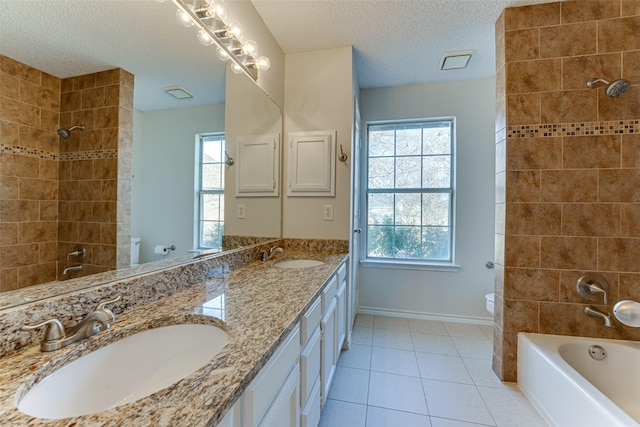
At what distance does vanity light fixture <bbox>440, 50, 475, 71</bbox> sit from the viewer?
2288 mm

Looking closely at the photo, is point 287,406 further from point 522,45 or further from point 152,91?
point 522,45

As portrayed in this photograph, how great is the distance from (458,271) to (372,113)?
6.37ft

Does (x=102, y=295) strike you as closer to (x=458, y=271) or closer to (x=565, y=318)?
(x=565, y=318)

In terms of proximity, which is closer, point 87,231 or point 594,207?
point 87,231

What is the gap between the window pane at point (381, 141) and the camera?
301 cm

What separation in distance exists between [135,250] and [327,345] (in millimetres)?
1059

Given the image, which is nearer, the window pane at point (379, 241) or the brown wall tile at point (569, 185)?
the brown wall tile at point (569, 185)

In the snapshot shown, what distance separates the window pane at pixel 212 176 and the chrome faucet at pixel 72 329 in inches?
29.1

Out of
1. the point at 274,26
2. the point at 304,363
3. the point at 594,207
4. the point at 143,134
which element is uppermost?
the point at 274,26

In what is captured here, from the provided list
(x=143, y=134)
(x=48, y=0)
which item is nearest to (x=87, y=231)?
(x=143, y=134)

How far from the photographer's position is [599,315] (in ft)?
5.31

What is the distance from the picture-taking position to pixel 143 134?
1012 millimetres

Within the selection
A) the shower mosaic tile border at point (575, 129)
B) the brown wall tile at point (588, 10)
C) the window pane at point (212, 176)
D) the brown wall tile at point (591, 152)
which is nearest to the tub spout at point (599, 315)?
the brown wall tile at point (591, 152)

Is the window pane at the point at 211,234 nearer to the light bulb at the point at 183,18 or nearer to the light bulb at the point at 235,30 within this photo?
the light bulb at the point at 183,18
